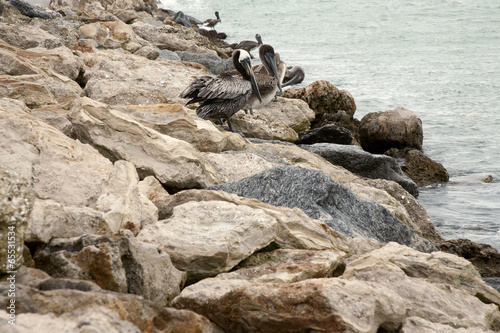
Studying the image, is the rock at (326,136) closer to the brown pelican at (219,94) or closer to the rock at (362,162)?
the rock at (362,162)

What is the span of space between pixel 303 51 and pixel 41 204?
876 inches

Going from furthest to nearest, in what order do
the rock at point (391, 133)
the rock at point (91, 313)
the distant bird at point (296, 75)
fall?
the distant bird at point (296, 75)
the rock at point (391, 133)
the rock at point (91, 313)

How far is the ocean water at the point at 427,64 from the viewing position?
8.21m

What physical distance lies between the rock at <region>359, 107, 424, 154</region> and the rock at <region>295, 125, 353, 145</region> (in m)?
1.10

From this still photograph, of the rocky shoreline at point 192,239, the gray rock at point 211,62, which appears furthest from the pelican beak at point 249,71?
the gray rock at point 211,62

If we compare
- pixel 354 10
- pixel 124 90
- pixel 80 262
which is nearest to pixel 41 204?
pixel 80 262

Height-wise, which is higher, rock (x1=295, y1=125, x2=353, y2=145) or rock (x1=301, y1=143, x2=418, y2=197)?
rock (x1=301, y1=143, x2=418, y2=197)

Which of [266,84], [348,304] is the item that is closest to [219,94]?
[266,84]

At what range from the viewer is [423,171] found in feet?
28.3

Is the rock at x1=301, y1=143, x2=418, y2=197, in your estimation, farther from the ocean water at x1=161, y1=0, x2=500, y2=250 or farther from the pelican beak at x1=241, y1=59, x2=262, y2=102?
the pelican beak at x1=241, y1=59, x2=262, y2=102

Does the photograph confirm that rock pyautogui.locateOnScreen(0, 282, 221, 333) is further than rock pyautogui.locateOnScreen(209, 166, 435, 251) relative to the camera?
No

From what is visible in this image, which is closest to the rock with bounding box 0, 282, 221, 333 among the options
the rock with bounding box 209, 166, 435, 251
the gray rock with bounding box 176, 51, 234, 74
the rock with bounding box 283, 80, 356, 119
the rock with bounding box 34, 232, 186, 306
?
the rock with bounding box 34, 232, 186, 306

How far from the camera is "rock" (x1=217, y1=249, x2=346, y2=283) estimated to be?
9.57ft

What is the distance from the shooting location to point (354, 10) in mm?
33969
